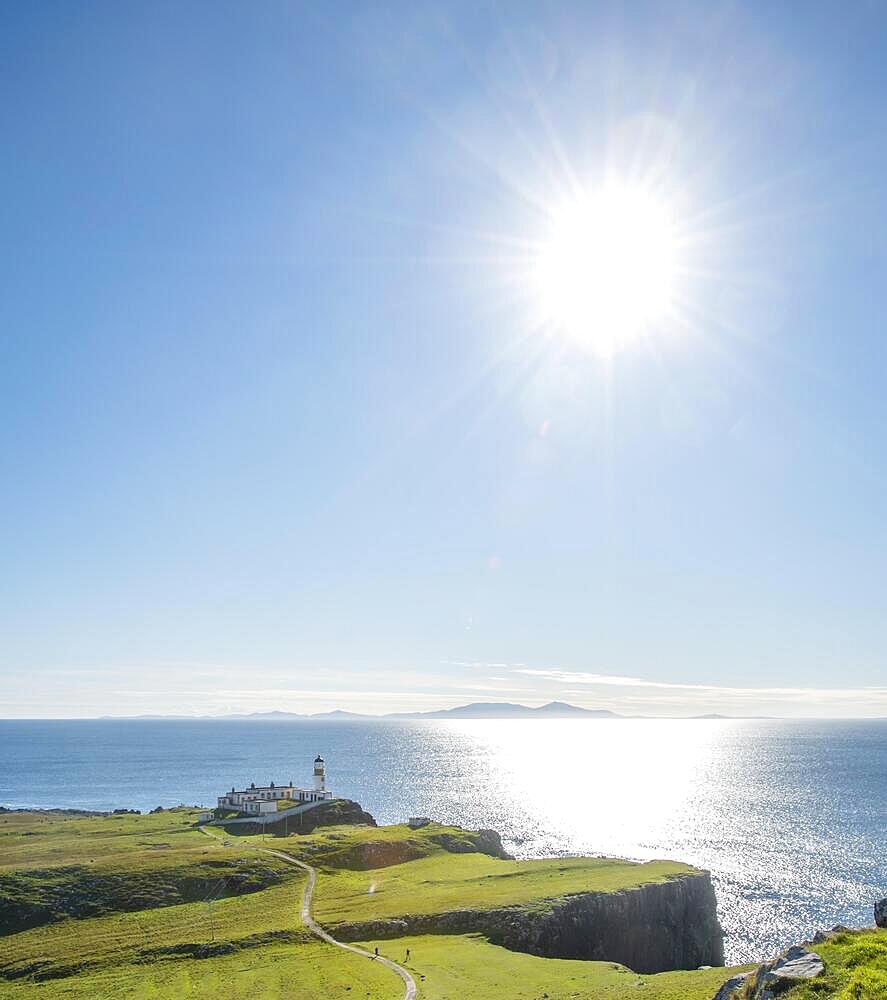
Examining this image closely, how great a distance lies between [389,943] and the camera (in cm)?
5528

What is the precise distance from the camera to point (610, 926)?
210 ft

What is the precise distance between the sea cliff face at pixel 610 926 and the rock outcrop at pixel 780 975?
34.8 m

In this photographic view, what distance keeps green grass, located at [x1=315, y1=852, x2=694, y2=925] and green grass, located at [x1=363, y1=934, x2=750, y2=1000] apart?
621 cm

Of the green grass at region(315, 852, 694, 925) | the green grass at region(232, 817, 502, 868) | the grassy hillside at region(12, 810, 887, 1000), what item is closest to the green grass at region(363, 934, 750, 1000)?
the grassy hillside at region(12, 810, 887, 1000)

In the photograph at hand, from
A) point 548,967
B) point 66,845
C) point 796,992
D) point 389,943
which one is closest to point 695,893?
point 548,967

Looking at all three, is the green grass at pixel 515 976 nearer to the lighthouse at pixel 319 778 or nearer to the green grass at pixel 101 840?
the green grass at pixel 101 840

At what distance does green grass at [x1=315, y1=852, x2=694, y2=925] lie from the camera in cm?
6262

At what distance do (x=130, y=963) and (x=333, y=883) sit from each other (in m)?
25.1

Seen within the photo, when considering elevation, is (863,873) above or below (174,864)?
below

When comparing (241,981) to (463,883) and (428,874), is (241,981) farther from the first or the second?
(428,874)

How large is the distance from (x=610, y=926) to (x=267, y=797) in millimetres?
70135

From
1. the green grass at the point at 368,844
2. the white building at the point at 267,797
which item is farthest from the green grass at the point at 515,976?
the white building at the point at 267,797

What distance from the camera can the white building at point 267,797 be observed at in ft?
358

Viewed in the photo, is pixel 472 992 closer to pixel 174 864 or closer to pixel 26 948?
pixel 26 948
